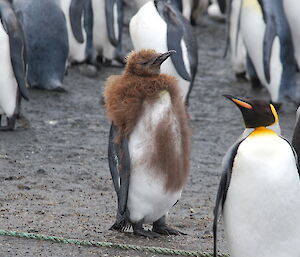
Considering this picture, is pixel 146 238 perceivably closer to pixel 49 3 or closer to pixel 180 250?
pixel 180 250

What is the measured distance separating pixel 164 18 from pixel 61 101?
54.6 inches

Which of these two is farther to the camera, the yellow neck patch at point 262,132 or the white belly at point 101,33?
the white belly at point 101,33

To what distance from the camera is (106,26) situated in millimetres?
10305

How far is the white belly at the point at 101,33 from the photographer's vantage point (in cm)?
1029

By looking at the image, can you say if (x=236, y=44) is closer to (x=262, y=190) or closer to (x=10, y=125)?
(x=10, y=125)

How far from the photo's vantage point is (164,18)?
8016 millimetres

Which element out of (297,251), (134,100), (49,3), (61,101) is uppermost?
(134,100)

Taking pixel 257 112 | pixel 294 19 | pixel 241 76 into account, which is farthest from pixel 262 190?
pixel 241 76

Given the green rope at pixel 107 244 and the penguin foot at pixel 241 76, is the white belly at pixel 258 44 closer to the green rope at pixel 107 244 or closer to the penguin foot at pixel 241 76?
the penguin foot at pixel 241 76

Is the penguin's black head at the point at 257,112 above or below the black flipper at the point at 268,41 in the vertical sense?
above

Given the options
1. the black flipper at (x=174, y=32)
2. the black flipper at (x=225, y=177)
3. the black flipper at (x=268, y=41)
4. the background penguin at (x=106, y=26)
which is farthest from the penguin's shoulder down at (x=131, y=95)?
the background penguin at (x=106, y=26)

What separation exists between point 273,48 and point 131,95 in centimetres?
437

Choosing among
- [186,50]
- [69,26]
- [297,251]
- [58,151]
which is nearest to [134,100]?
[297,251]

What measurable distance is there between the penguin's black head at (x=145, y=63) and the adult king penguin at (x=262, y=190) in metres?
0.81
